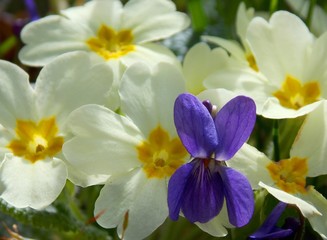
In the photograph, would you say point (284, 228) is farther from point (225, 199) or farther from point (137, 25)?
point (137, 25)

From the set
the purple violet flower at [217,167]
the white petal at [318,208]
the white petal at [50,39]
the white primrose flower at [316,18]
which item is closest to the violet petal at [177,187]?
the purple violet flower at [217,167]

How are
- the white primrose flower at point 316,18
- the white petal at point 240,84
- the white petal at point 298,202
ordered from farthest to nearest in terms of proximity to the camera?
1. the white primrose flower at point 316,18
2. the white petal at point 240,84
3. the white petal at point 298,202

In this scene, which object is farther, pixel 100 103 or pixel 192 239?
pixel 192 239

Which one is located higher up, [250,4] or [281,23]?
[281,23]

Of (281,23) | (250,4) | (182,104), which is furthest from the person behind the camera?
(250,4)

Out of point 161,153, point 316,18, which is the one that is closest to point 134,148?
point 161,153

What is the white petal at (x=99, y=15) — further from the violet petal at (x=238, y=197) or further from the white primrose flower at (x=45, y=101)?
the violet petal at (x=238, y=197)

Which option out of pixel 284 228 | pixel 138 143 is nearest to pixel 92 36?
pixel 138 143
